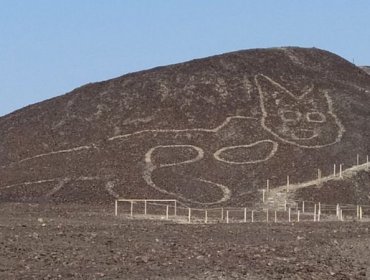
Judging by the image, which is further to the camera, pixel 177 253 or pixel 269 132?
pixel 269 132

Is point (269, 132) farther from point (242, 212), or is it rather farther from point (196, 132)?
point (242, 212)

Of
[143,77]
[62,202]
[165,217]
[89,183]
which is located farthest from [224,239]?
[143,77]

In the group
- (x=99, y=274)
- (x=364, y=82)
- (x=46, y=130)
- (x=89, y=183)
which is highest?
(x=364, y=82)

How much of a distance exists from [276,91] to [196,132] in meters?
11.3

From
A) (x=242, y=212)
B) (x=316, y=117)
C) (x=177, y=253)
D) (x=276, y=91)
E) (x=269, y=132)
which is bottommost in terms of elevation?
(x=177, y=253)

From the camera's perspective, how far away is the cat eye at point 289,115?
283 feet

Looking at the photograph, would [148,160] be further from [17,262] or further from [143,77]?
[17,262]

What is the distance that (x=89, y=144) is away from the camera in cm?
8312

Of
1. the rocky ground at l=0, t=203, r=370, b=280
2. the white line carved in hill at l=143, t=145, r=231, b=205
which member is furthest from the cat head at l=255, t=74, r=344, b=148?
the rocky ground at l=0, t=203, r=370, b=280

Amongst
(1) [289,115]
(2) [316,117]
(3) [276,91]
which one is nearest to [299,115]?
(1) [289,115]

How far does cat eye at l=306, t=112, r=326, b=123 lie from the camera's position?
8641 centimetres

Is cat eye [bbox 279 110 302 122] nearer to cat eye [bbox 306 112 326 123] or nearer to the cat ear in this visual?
A: cat eye [bbox 306 112 326 123]

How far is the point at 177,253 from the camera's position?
2781 cm

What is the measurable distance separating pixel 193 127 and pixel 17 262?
6127cm
